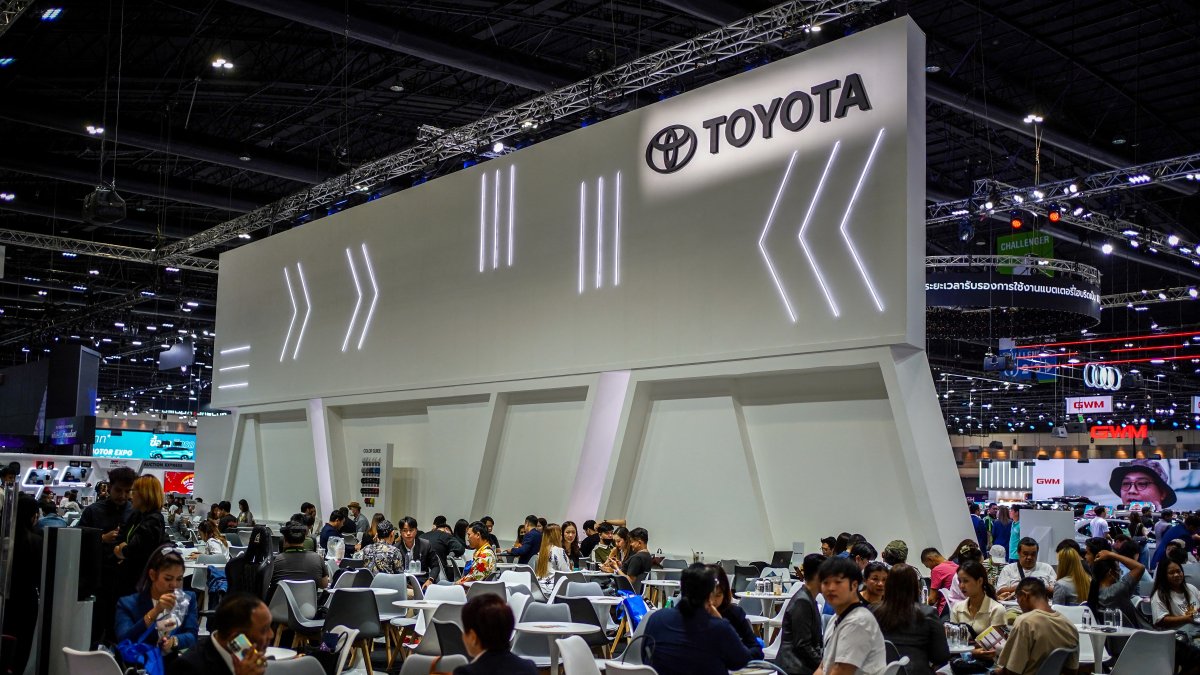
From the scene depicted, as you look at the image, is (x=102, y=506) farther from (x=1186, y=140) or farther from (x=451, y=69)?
(x=1186, y=140)

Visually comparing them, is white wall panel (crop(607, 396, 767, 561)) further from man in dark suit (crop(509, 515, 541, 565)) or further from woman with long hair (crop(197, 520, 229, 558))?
woman with long hair (crop(197, 520, 229, 558))

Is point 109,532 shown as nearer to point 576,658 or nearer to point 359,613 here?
point 359,613

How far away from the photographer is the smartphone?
11.8 feet

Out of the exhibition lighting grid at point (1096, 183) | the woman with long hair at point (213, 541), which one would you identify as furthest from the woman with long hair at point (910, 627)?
the exhibition lighting grid at point (1096, 183)

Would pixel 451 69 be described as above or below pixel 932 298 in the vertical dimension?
above

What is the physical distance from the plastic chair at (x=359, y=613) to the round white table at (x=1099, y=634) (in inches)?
181

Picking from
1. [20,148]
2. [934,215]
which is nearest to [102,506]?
[20,148]

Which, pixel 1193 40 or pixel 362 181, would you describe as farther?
pixel 362 181

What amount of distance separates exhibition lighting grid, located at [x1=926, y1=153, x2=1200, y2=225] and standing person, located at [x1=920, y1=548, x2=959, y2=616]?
30.4ft

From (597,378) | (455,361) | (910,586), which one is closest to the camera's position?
(910,586)

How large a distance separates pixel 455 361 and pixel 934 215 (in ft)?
30.6

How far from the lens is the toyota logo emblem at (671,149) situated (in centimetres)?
1230

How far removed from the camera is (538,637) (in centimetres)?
699

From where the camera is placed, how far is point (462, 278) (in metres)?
15.3
